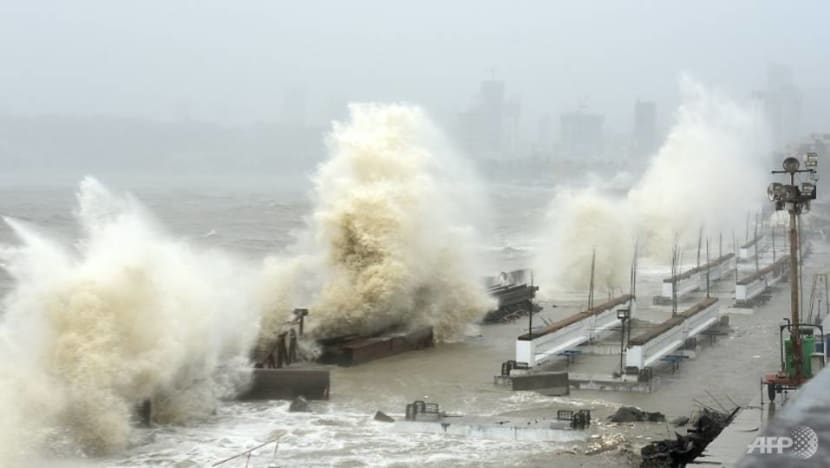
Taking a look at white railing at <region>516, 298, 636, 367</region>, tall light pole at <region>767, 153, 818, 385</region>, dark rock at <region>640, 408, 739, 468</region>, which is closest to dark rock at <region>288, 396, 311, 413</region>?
white railing at <region>516, 298, 636, 367</region>

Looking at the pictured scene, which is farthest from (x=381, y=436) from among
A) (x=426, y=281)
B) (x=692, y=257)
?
(x=692, y=257)

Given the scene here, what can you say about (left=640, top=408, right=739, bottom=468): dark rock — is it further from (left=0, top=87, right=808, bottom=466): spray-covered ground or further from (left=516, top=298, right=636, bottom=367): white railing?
(left=516, top=298, right=636, bottom=367): white railing

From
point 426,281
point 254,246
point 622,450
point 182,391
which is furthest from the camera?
point 254,246

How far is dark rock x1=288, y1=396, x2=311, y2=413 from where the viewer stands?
17.6 metres

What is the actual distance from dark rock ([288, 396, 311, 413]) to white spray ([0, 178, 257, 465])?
136cm

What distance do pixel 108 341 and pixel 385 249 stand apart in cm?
1045

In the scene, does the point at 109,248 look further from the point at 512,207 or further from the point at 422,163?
the point at 512,207

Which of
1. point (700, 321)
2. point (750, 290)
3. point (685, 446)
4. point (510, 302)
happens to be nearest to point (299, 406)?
point (685, 446)

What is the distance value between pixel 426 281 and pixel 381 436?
37.1 feet

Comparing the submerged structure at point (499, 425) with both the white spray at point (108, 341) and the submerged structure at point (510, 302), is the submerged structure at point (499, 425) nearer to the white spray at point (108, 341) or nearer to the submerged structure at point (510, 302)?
the white spray at point (108, 341)

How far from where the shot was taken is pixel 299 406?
1766cm

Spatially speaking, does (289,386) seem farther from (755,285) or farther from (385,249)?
(755,285)

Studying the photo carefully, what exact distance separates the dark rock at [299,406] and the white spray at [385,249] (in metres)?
5.97

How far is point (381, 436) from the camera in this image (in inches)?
623
